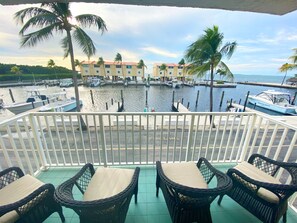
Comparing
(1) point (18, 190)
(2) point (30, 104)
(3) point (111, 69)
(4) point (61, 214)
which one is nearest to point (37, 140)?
(1) point (18, 190)

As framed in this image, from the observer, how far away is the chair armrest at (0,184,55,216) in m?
0.92

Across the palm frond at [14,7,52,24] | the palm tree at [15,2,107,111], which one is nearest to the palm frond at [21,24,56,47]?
the palm tree at [15,2,107,111]

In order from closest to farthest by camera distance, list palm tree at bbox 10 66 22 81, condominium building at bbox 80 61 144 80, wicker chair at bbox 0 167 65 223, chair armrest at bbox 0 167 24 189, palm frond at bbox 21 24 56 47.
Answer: wicker chair at bbox 0 167 65 223 → chair armrest at bbox 0 167 24 189 → palm frond at bbox 21 24 56 47 → palm tree at bbox 10 66 22 81 → condominium building at bbox 80 61 144 80

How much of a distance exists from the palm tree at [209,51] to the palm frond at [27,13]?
6944 millimetres

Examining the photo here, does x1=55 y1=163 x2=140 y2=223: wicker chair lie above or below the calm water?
above

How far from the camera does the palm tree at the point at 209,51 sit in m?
7.16

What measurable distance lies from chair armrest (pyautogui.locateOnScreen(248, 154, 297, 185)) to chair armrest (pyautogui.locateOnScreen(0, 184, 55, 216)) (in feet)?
7.44

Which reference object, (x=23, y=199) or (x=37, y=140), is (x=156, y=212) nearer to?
(x=23, y=199)

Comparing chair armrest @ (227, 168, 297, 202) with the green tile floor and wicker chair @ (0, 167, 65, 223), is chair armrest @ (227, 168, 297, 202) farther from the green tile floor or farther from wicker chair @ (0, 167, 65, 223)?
wicker chair @ (0, 167, 65, 223)

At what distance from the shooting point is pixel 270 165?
159 cm

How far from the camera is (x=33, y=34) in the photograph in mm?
5523

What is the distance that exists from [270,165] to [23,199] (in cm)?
246

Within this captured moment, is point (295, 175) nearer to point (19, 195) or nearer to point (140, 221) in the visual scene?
point (140, 221)

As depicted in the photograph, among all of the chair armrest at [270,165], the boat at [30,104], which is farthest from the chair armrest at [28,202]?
the boat at [30,104]
